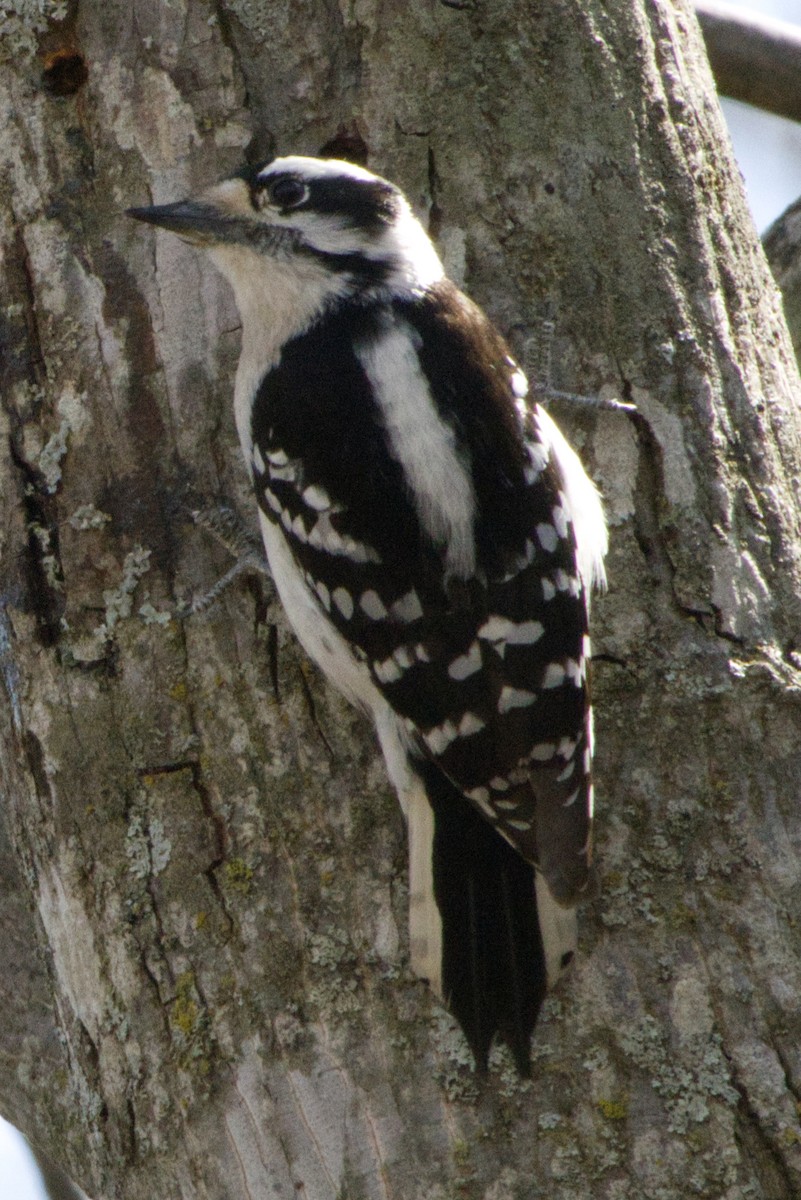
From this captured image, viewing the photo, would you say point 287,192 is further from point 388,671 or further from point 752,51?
point 752,51

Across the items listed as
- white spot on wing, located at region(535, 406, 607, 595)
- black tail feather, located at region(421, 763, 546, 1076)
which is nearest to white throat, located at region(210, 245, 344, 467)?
white spot on wing, located at region(535, 406, 607, 595)

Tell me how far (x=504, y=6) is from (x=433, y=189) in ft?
1.57

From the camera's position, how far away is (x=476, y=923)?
2779mm

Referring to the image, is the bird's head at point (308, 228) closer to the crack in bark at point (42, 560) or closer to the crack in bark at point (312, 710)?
the crack in bark at point (42, 560)

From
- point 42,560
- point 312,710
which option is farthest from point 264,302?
point 312,710

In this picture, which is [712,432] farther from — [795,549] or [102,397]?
[102,397]

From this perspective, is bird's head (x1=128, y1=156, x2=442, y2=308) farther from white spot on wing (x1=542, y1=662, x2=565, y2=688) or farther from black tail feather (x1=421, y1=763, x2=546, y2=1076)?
black tail feather (x1=421, y1=763, x2=546, y2=1076)

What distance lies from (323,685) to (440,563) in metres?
0.36

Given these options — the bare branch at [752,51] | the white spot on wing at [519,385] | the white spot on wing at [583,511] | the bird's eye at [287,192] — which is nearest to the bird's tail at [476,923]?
the white spot on wing at [583,511]

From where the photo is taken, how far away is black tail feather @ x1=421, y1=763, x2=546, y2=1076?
8.35 feet

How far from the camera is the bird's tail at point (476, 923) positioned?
2.55 m

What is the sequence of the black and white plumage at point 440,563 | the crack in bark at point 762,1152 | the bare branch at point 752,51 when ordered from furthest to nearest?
the bare branch at point 752,51 → the black and white plumage at point 440,563 → the crack in bark at point 762,1152

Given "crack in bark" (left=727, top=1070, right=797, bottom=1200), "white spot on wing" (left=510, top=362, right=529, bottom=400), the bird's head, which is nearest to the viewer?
"crack in bark" (left=727, top=1070, right=797, bottom=1200)

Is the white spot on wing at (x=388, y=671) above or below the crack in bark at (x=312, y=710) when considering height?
above
